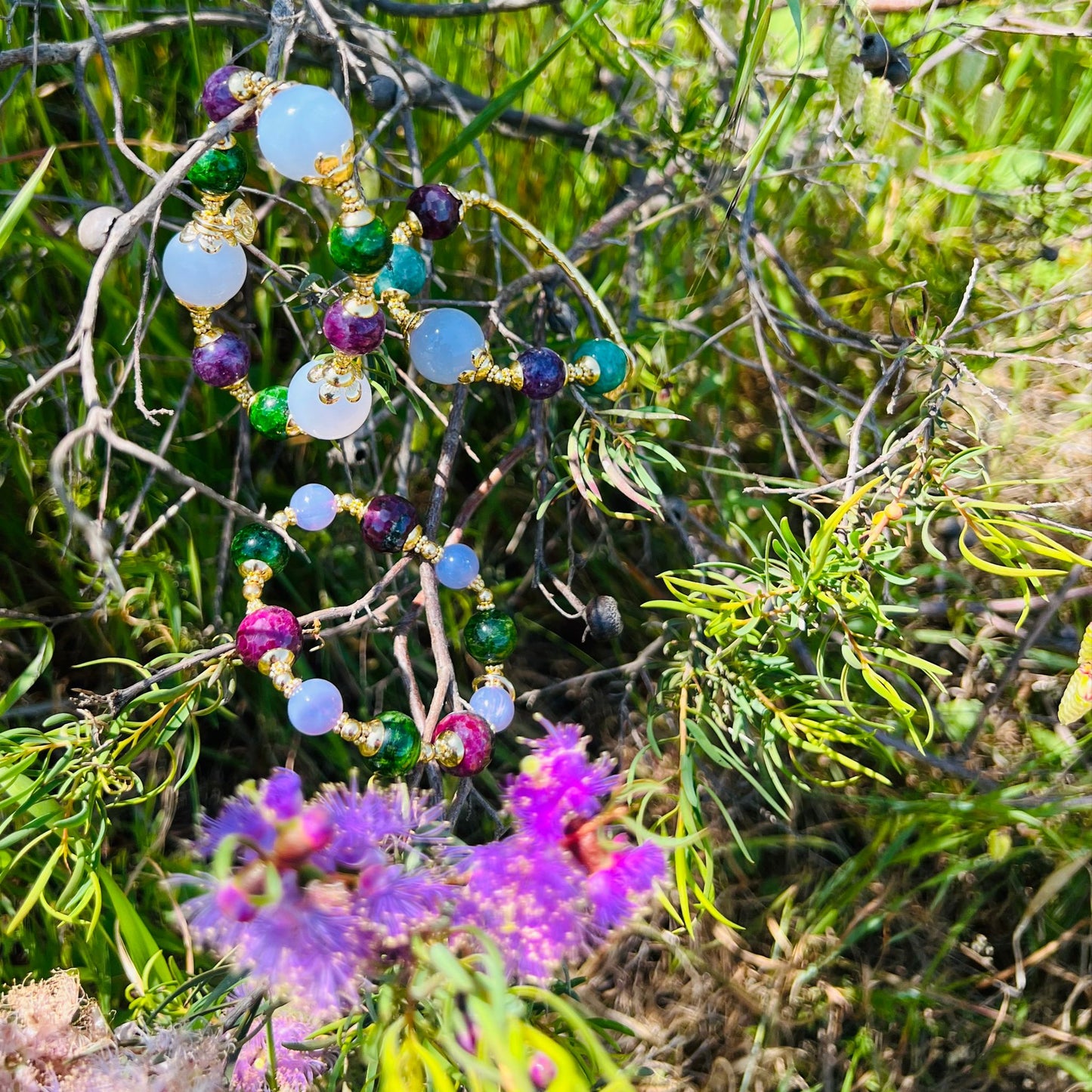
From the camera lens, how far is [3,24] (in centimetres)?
82

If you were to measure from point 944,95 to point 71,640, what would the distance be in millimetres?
1081

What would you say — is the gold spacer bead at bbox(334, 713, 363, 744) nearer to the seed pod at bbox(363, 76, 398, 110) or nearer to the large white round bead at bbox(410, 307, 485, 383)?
the large white round bead at bbox(410, 307, 485, 383)

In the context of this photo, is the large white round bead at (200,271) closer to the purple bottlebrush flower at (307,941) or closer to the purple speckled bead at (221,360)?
the purple speckled bead at (221,360)

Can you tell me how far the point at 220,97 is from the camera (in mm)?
591

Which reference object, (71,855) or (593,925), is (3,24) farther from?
(593,925)

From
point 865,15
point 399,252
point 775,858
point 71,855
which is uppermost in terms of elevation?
point 865,15

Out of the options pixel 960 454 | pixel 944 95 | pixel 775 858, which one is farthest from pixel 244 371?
pixel 944 95

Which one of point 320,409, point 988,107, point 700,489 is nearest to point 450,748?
point 320,409

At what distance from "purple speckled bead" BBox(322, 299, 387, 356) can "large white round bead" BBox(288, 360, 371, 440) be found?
38mm

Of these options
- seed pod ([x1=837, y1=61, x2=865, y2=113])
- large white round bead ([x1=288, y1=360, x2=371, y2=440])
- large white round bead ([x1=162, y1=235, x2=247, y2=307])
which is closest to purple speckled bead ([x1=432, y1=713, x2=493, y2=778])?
large white round bead ([x1=288, y1=360, x2=371, y2=440])

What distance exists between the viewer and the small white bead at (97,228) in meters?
0.62

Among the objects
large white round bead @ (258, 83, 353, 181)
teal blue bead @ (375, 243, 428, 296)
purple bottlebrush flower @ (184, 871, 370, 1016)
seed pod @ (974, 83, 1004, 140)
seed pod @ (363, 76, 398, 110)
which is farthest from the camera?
seed pod @ (974, 83, 1004, 140)

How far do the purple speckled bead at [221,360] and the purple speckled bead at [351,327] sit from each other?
0.12 metres

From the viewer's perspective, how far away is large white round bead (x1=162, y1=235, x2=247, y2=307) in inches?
24.3
